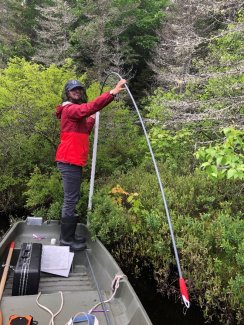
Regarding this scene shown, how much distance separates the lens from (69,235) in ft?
16.8

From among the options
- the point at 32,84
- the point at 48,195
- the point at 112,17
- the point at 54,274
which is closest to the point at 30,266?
the point at 54,274

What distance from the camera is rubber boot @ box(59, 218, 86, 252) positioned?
16.5ft

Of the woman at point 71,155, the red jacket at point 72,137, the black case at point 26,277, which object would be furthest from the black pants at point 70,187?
the black case at point 26,277

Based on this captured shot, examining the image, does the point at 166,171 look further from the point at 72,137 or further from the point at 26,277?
the point at 26,277

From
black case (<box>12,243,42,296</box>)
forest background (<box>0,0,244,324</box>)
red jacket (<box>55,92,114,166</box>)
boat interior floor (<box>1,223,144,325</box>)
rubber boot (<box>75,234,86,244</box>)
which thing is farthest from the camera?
rubber boot (<box>75,234,86,244</box>)

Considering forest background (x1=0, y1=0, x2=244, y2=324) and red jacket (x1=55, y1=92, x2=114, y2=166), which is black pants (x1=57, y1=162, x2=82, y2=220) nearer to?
red jacket (x1=55, y1=92, x2=114, y2=166)

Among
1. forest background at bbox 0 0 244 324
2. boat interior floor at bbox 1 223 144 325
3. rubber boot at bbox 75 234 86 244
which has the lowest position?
boat interior floor at bbox 1 223 144 325

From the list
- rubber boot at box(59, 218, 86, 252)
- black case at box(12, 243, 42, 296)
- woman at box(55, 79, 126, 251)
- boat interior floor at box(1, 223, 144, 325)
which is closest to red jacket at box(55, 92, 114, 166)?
woman at box(55, 79, 126, 251)

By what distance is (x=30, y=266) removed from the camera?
13.4ft

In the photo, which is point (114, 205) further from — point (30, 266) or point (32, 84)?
point (32, 84)

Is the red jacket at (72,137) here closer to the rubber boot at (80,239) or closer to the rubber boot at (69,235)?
the rubber boot at (69,235)

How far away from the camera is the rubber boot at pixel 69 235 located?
5.04 metres

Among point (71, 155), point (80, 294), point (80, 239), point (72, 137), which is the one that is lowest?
point (80, 294)

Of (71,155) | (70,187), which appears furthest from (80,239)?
(71,155)
